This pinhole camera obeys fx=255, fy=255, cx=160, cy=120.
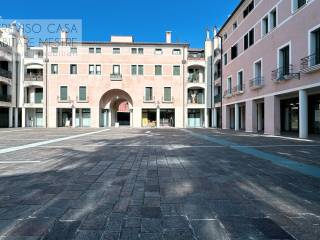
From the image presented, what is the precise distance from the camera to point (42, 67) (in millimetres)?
38375

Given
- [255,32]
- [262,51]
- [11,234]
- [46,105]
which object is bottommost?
[11,234]

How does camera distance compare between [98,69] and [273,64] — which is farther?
[98,69]

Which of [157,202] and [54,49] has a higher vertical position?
[54,49]

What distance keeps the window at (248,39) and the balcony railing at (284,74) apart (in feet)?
18.5

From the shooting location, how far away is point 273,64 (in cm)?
1878

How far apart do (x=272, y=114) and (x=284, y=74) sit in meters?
3.10

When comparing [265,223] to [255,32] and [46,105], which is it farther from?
[46,105]

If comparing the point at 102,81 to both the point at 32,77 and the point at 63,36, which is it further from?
the point at 32,77

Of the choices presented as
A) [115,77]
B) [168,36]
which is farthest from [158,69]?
[168,36]

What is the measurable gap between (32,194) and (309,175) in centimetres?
587

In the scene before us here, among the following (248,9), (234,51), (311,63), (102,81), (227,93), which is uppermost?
(248,9)

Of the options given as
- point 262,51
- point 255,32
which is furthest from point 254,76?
point 255,32

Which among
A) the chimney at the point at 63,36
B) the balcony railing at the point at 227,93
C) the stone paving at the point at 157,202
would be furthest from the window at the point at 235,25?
the chimney at the point at 63,36

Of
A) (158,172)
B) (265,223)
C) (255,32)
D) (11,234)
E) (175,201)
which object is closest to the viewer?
(11,234)
